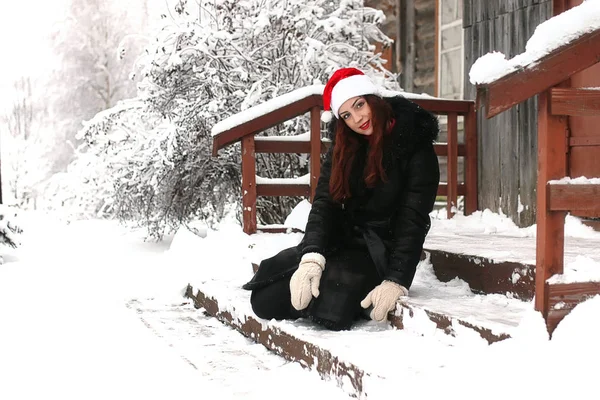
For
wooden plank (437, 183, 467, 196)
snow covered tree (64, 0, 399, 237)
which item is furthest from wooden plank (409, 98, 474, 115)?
snow covered tree (64, 0, 399, 237)

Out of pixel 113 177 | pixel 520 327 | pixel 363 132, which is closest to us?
pixel 520 327

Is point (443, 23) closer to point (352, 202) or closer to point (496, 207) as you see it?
point (496, 207)

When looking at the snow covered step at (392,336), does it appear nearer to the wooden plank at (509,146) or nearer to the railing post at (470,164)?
the wooden plank at (509,146)

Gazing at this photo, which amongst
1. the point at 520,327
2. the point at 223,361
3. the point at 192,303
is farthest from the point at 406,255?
the point at 192,303

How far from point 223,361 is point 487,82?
1.79 meters

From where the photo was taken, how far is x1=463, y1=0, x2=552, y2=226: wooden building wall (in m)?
5.40

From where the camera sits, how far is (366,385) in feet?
7.95

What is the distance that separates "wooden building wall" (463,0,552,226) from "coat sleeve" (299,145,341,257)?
2.53 metres

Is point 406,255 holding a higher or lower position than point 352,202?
lower

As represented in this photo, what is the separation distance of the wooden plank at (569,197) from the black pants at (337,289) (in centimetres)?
105

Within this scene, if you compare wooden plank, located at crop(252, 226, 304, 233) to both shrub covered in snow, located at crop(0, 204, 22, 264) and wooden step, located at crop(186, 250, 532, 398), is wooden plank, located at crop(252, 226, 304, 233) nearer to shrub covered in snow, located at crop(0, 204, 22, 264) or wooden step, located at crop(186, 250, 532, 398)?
wooden step, located at crop(186, 250, 532, 398)

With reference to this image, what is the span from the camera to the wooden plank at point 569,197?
229cm

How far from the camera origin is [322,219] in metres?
3.30

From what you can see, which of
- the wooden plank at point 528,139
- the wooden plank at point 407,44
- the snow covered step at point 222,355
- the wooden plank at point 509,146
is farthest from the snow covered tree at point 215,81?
the snow covered step at point 222,355
